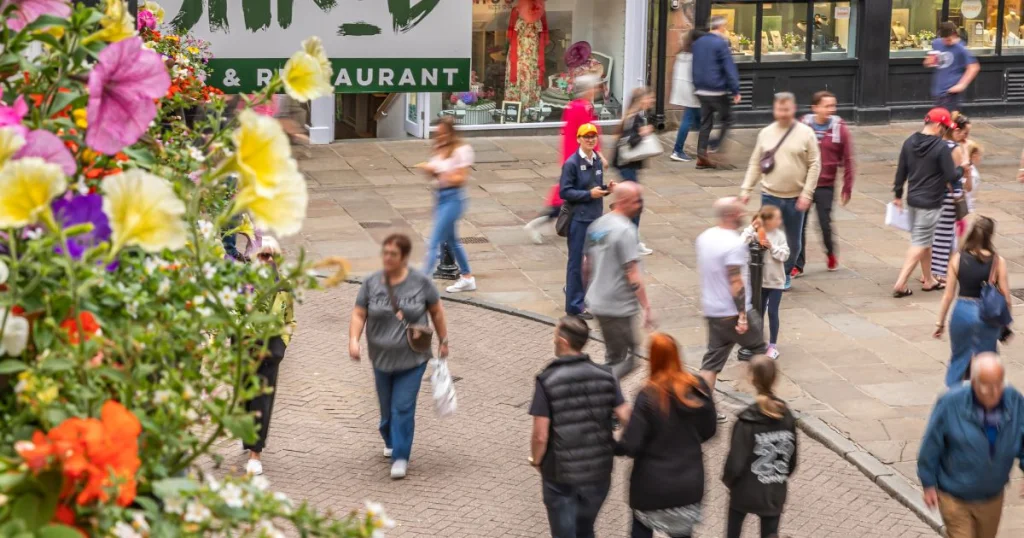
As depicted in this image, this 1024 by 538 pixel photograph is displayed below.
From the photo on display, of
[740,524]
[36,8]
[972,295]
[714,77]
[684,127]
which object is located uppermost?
[36,8]

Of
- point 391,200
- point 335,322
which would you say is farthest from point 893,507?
point 391,200

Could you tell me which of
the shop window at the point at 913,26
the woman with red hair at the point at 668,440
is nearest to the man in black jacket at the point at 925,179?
the woman with red hair at the point at 668,440

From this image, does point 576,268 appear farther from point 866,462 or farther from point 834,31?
point 834,31

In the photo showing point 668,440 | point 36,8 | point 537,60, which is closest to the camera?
point 36,8

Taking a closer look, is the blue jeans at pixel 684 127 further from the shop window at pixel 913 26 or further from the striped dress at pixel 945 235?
the striped dress at pixel 945 235

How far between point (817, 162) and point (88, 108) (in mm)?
10940

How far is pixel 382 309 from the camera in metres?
8.67

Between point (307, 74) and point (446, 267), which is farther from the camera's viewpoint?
point (446, 267)

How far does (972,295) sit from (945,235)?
3753mm

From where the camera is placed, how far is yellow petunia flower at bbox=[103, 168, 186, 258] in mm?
2102

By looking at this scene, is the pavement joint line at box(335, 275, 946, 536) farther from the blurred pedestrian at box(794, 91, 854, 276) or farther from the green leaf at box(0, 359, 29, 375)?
the green leaf at box(0, 359, 29, 375)

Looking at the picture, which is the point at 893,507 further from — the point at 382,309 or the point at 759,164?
the point at 759,164

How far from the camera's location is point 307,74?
2604 mm

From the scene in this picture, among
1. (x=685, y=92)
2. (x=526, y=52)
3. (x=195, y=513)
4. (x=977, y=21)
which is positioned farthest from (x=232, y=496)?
(x=977, y=21)
